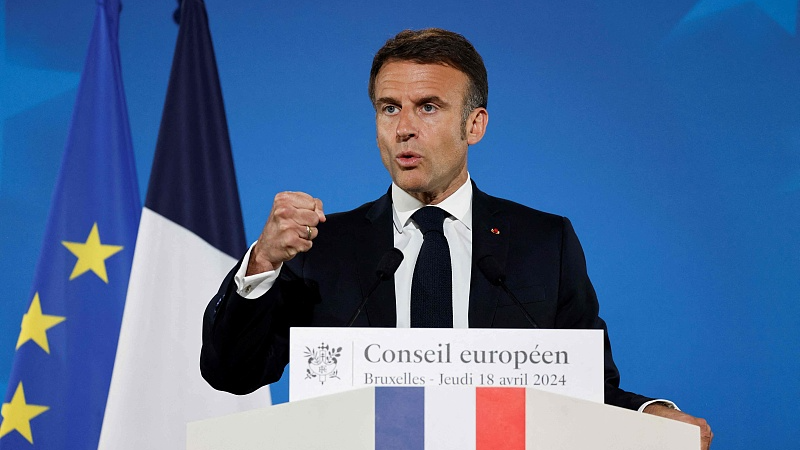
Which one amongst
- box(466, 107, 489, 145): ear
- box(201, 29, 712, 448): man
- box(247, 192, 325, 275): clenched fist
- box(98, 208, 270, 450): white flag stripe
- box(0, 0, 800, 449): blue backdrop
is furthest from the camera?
box(0, 0, 800, 449): blue backdrop

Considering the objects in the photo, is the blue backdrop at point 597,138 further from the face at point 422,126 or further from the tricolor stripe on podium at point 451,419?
the tricolor stripe on podium at point 451,419

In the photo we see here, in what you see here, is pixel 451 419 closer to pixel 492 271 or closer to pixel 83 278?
pixel 492 271

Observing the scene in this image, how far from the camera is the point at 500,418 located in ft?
3.75

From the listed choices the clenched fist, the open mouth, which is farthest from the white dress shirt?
the clenched fist

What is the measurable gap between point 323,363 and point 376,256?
25.7 inches

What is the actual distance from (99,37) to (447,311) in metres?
1.97

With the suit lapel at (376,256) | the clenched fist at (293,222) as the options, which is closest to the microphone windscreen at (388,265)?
the clenched fist at (293,222)

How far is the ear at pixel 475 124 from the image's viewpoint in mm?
1997

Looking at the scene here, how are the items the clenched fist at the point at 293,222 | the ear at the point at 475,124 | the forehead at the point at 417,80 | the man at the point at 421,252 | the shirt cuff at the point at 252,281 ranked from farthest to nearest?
the ear at the point at 475,124 → the forehead at the point at 417,80 → the man at the point at 421,252 → the shirt cuff at the point at 252,281 → the clenched fist at the point at 293,222

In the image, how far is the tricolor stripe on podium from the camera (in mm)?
1139

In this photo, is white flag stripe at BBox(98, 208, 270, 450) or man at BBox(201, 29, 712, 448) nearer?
man at BBox(201, 29, 712, 448)

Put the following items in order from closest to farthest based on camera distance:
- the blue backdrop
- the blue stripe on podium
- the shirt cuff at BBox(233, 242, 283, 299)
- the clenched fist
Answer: the blue stripe on podium → the clenched fist → the shirt cuff at BBox(233, 242, 283, 299) → the blue backdrop

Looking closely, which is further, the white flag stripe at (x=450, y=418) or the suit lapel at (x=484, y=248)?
the suit lapel at (x=484, y=248)

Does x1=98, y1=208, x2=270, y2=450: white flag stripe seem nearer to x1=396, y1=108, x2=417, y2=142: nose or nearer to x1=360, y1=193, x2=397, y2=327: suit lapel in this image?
x1=360, y1=193, x2=397, y2=327: suit lapel
